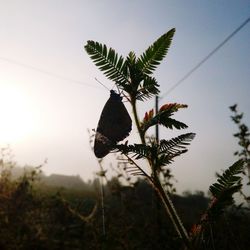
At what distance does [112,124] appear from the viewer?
175 cm

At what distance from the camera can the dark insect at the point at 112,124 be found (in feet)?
5.56

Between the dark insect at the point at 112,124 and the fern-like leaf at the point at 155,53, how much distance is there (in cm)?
22

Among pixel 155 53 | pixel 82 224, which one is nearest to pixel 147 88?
pixel 155 53

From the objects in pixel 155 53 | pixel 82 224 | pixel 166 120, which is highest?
pixel 82 224

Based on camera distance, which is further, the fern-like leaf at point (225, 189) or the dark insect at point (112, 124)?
the dark insect at point (112, 124)

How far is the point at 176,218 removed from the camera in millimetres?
Answer: 1502

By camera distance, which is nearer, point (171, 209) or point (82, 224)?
point (171, 209)

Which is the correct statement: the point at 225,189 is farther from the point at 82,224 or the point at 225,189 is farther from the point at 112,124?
the point at 82,224

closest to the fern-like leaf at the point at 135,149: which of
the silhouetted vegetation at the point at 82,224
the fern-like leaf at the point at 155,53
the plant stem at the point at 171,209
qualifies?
the plant stem at the point at 171,209

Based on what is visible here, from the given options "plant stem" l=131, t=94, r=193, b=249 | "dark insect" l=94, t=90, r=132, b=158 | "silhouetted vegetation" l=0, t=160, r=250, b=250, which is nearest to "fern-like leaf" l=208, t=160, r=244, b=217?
"plant stem" l=131, t=94, r=193, b=249

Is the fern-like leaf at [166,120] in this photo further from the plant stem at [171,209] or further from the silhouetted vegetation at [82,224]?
the silhouetted vegetation at [82,224]

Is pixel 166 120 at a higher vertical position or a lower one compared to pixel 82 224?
lower

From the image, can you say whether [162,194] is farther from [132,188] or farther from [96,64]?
[132,188]

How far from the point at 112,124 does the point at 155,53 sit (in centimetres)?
45
